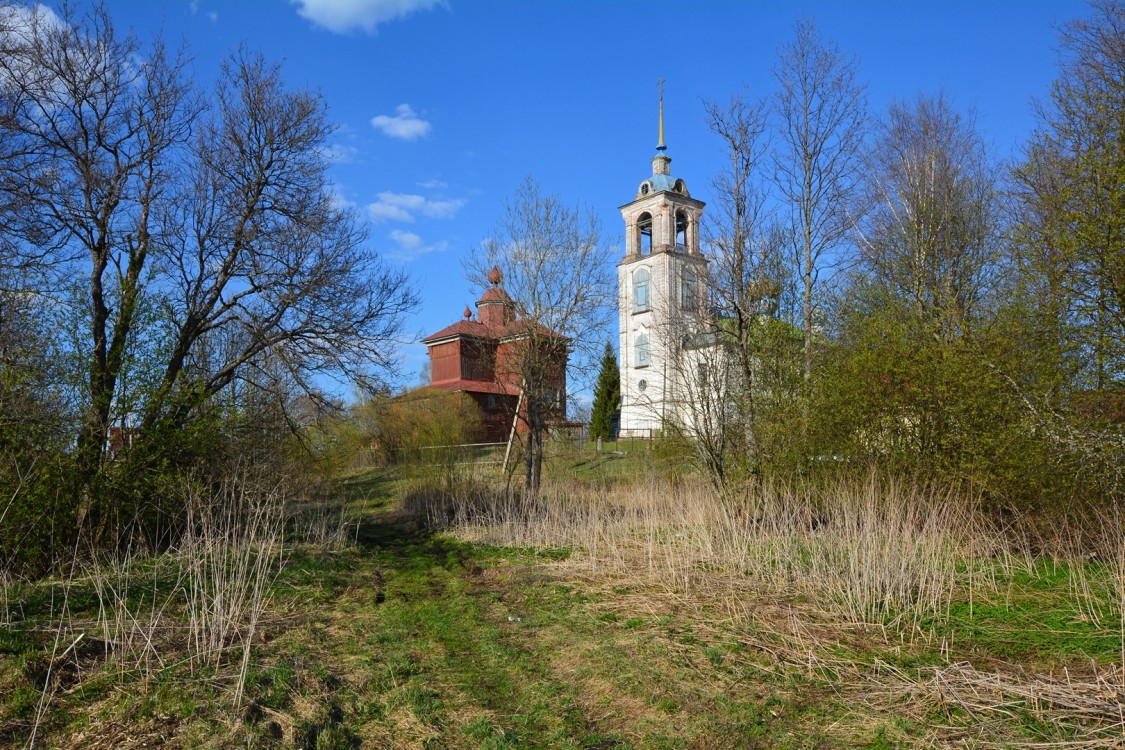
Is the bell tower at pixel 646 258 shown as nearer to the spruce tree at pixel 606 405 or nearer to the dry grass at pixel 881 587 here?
the spruce tree at pixel 606 405

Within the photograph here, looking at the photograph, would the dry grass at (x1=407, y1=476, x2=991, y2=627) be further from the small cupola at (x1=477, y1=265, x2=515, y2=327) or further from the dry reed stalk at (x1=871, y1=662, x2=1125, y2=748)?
the small cupola at (x1=477, y1=265, x2=515, y2=327)

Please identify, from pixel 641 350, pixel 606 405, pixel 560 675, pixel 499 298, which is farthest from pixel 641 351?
pixel 560 675

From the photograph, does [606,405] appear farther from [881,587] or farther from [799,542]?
[881,587]

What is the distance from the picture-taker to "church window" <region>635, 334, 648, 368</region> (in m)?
38.0

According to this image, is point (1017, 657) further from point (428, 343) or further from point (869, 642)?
point (428, 343)

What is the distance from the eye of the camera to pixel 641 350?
38188 millimetres

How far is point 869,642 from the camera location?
559 cm

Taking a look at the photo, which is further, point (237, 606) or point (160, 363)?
point (160, 363)

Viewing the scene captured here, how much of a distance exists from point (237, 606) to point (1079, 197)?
362 inches

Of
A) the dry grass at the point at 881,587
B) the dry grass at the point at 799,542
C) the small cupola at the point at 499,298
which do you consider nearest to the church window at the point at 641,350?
the small cupola at the point at 499,298

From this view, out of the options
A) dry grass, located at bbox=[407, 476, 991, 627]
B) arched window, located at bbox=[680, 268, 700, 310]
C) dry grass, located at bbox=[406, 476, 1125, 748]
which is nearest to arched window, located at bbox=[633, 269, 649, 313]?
arched window, located at bbox=[680, 268, 700, 310]

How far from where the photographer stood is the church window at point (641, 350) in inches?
1495

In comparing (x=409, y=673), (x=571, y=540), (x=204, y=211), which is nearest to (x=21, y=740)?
(x=409, y=673)

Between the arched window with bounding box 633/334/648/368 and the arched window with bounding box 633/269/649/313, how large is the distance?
1.50 m
